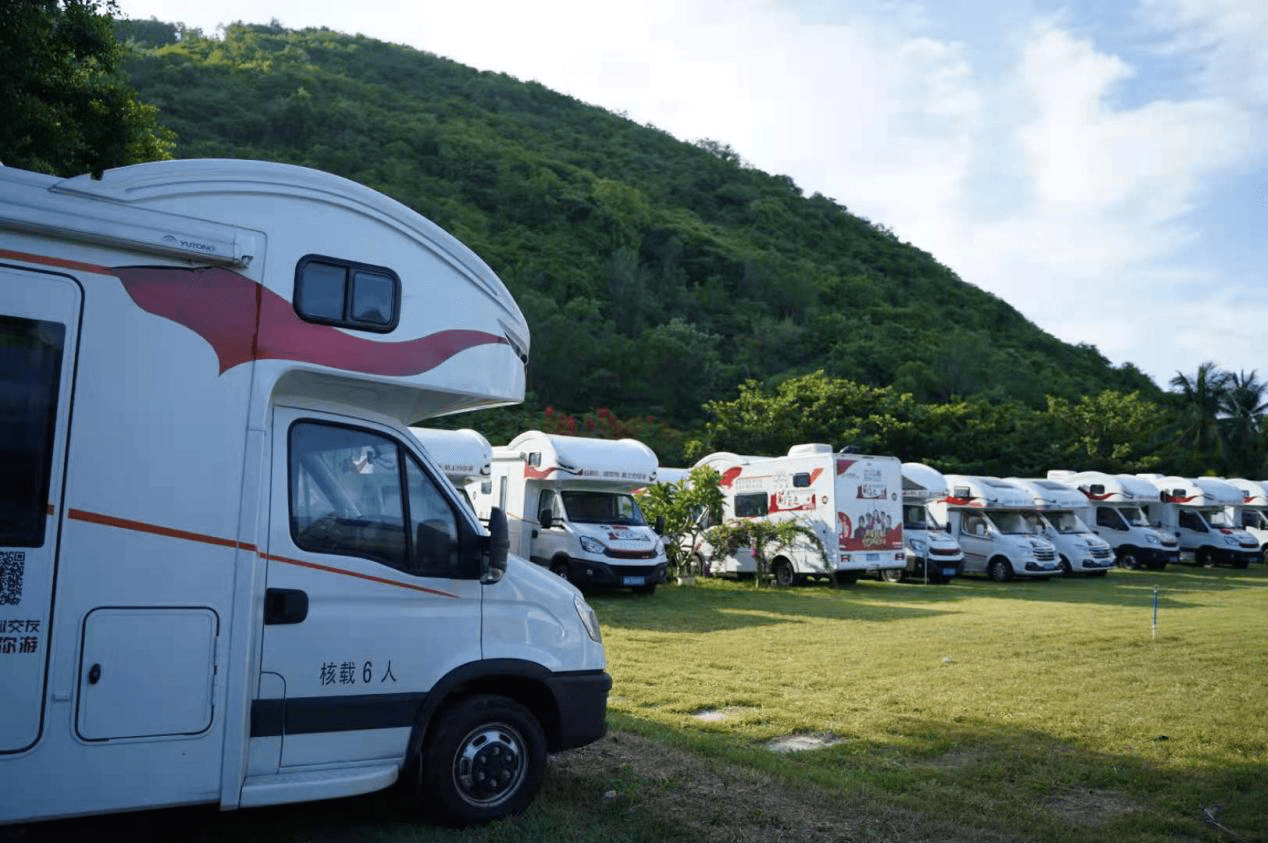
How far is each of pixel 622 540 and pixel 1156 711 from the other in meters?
9.70

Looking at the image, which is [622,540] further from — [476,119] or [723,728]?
[476,119]

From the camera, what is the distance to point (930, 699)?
8805 mm

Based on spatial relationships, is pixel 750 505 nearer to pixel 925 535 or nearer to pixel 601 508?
pixel 925 535

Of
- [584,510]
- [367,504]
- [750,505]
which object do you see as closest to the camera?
[367,504]

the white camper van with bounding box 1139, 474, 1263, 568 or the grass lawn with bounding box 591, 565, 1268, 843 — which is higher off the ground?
the white camper van with bounding box 1139, 474, 1263, 568

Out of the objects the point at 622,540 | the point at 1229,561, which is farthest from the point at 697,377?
the point at 622,540

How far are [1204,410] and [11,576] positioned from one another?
186 ft

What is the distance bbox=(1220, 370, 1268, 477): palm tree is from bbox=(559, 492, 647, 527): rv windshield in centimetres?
4288

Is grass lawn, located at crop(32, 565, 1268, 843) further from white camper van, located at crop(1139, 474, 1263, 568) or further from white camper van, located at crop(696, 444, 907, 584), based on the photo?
white camper van, located at crop(1139, 474, 1263, 568)

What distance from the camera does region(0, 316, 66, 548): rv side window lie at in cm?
388


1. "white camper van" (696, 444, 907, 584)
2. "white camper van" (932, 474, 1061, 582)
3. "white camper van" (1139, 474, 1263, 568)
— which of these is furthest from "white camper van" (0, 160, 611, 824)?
"white camper van" (1139, 474, 1263, 568)

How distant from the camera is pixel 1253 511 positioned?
32.9 meters

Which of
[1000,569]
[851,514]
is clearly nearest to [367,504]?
[851,514]

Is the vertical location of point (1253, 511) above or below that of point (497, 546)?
above
